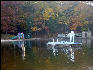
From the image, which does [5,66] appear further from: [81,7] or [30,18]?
[81,7]

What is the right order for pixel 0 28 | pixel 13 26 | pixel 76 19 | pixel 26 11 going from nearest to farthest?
1. pixel 0 28
2. pixel 13 26
3. pixel 26 11
4. pixel 76 19

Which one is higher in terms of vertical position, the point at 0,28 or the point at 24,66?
the point at 0,28

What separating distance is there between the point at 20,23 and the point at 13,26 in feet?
5.46

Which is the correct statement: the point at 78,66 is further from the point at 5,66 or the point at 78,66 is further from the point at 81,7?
the point at 81,7

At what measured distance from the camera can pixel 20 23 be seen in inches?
1153

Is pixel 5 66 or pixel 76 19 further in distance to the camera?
pixel 76 19

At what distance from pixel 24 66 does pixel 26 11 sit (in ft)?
70.5

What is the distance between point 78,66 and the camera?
380 inches

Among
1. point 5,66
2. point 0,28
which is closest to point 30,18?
point 0,28

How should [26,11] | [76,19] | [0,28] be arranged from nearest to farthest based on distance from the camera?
[0,28] < [26,11] < [76,19]

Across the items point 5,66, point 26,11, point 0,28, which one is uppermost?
point 26,11

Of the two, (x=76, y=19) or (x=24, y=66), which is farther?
(x=76, y=19)

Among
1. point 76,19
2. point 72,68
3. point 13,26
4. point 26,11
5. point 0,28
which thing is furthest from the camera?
point 76,19

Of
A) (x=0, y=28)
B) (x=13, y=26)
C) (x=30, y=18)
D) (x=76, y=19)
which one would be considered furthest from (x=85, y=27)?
(x=0, y=28)
